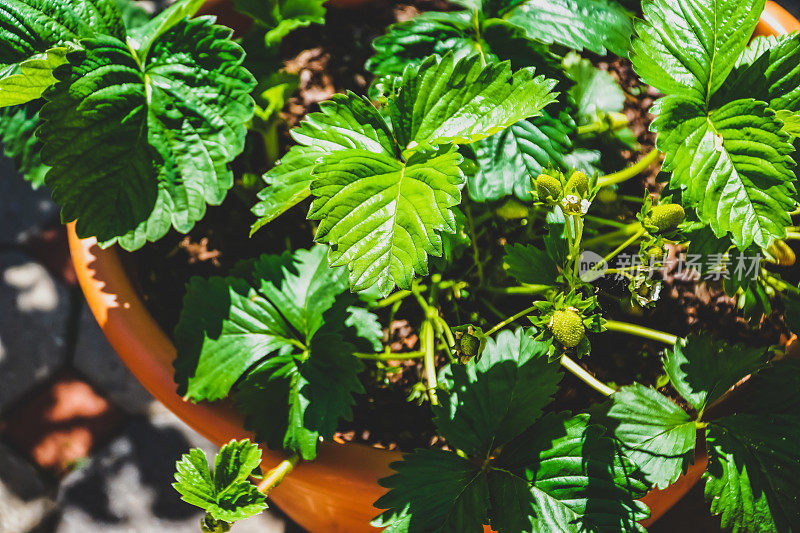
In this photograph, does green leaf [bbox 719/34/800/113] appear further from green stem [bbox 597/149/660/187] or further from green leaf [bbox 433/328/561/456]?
green leaf [bbox 433/328/561/456]

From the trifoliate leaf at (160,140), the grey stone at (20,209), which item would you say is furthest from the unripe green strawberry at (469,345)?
the grey stone at (20,209)

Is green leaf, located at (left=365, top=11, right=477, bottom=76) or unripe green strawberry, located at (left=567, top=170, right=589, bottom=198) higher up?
green leaf, located at (left=365, top=11, right=477, bottom=76)

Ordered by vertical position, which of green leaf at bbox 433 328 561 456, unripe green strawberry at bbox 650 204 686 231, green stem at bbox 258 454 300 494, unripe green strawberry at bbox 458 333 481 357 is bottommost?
green stem at bbox 258 454 300 494

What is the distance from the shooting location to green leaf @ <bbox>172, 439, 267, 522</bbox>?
78cm

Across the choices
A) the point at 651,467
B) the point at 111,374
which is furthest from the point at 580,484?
the point at 111,374

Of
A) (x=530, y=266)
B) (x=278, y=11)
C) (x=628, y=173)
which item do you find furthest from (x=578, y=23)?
(x=278, y=11)

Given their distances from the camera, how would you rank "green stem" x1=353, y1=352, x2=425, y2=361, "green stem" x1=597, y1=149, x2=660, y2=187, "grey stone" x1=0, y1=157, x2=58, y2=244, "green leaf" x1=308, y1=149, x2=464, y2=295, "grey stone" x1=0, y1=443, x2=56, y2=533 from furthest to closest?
"grey stone" x1=0, y1=157, x2=58, y2=244
"grey stone" x1=0, y1=443, x2=56, y2=533
"green stem" x1=597, y1=149, x2=660, y2=187
"green stem" x1=353, y1=352, x2=425, y2=361
"green leaf" x1=308, y1=149, x2=464, y2=295

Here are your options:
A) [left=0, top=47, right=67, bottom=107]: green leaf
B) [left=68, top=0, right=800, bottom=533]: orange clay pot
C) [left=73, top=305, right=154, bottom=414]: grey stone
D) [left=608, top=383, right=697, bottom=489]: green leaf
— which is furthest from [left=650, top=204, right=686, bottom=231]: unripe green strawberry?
[left=73, top=305, right=154, bottom=414]: grey stone

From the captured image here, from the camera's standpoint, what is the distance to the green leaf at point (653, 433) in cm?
84

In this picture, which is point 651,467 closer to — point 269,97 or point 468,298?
point 468,298

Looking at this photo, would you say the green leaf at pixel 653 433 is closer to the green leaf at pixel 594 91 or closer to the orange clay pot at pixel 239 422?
the orange clay pot at pixel 239 422

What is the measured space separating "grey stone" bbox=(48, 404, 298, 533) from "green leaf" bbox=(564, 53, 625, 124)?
3.46 ft

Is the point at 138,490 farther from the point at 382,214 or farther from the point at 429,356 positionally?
the point at 382,214

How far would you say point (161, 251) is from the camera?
1159mm
